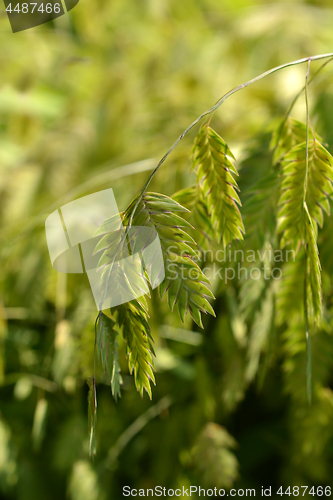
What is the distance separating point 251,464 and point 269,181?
2.13 feet

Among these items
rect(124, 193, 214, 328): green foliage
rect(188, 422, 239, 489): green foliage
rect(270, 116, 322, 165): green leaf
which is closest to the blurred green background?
rect(188, 422, 239, 489): green foliage

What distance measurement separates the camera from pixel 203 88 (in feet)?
3.54

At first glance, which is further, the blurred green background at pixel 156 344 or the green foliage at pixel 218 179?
the blurred green background at pixel 156 344

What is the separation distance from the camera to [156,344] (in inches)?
30.2

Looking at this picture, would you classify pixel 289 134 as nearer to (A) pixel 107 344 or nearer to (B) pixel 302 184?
(B) pixel 302 184

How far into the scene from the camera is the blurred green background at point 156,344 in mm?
704

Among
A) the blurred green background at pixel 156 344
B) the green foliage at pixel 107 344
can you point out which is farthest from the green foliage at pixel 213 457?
the green foliage at pixel 107 344

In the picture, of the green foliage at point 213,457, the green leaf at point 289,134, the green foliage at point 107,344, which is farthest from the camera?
the green foliage at point 213,457

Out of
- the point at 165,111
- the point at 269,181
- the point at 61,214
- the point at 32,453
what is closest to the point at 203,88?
the point at 165,111

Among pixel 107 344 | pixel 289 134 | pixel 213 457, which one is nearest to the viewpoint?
pixel 107 344

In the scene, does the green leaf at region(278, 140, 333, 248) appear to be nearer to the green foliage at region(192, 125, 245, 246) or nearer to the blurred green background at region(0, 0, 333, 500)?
the green foliage at region(192, 125, 245, 246)

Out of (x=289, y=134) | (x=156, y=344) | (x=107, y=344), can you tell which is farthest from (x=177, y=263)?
(x=156, y=344)

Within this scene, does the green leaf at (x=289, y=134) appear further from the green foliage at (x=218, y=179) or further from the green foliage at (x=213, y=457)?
the green foliage at (x=213, y=457)

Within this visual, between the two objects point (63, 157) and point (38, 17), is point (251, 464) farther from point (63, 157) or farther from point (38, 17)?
point (38, 17)
